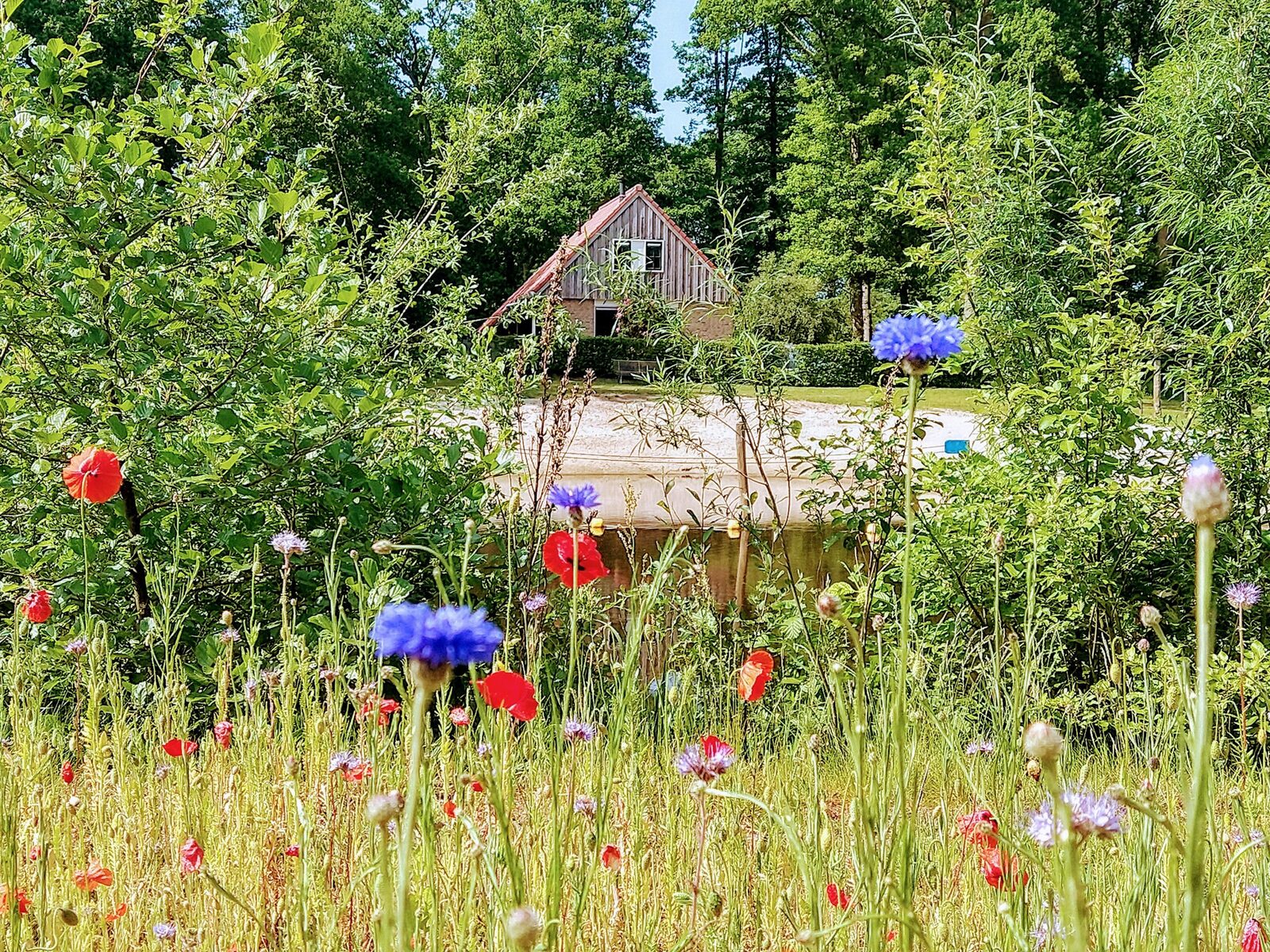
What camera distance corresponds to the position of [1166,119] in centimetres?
388

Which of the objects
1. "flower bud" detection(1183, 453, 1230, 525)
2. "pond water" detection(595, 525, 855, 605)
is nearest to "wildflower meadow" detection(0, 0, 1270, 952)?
"flower bud" detection(1183, 453, 1230, 525)

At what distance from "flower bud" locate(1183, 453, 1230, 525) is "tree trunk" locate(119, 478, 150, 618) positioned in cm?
266

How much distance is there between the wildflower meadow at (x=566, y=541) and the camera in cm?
148

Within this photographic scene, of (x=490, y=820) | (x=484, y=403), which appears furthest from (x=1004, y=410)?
(x=490, y=820)

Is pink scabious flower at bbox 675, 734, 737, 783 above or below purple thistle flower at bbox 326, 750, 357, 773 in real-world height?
above

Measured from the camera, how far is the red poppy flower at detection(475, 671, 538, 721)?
1151 mm

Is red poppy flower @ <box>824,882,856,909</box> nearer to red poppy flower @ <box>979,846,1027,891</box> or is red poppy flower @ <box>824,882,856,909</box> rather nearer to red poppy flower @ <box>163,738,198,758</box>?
red poppy flower @ <box>979,846,1027,891</box>

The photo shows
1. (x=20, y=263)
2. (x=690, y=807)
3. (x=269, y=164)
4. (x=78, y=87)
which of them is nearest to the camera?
(x=690, y=807)

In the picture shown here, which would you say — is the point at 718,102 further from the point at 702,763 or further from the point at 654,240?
the point at 702,763

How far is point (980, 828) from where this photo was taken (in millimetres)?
1159

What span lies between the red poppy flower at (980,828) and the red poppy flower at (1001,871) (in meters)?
0.02

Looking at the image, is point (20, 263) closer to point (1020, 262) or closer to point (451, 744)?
point (451, 744)

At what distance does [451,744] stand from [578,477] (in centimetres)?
842

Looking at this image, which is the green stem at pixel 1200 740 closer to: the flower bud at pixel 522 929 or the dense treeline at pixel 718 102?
the flower bud at pixel 522 929
